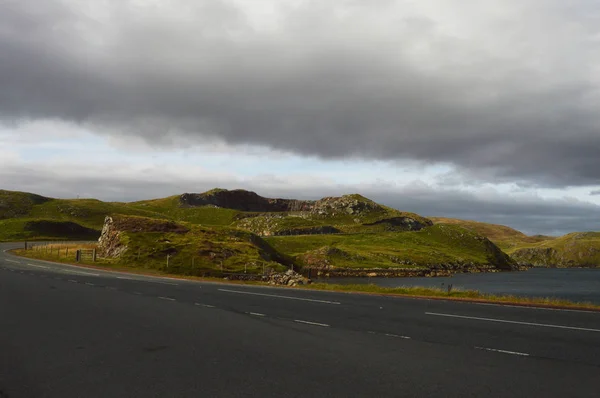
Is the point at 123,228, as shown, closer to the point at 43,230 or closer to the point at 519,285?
the point at 519,285

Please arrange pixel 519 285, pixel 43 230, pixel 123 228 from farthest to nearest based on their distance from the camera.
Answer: pixel 43 230, pixel 519 285, pixel 123 228

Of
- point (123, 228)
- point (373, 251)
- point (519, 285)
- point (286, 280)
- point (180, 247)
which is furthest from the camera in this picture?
point (373, 251)

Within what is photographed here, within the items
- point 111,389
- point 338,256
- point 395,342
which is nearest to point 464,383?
point 395,342

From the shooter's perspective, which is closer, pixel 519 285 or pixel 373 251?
pixel 519 285

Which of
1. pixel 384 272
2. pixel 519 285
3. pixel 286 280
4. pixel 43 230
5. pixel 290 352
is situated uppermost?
pixel 290 352

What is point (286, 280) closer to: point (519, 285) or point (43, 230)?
point (519, 285)

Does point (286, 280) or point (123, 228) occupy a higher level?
point (123, 228)

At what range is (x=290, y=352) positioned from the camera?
37.8ft

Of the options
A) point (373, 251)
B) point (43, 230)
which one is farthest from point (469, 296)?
point (43, 230)

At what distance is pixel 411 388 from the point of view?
27.7 feet

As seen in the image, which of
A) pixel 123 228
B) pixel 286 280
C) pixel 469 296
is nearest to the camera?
pixel 469 296

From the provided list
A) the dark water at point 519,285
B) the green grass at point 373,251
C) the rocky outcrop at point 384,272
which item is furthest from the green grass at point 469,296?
the green grass at point 373,251

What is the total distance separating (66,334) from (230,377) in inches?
272

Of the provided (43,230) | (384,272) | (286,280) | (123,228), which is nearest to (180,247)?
(123,228)
